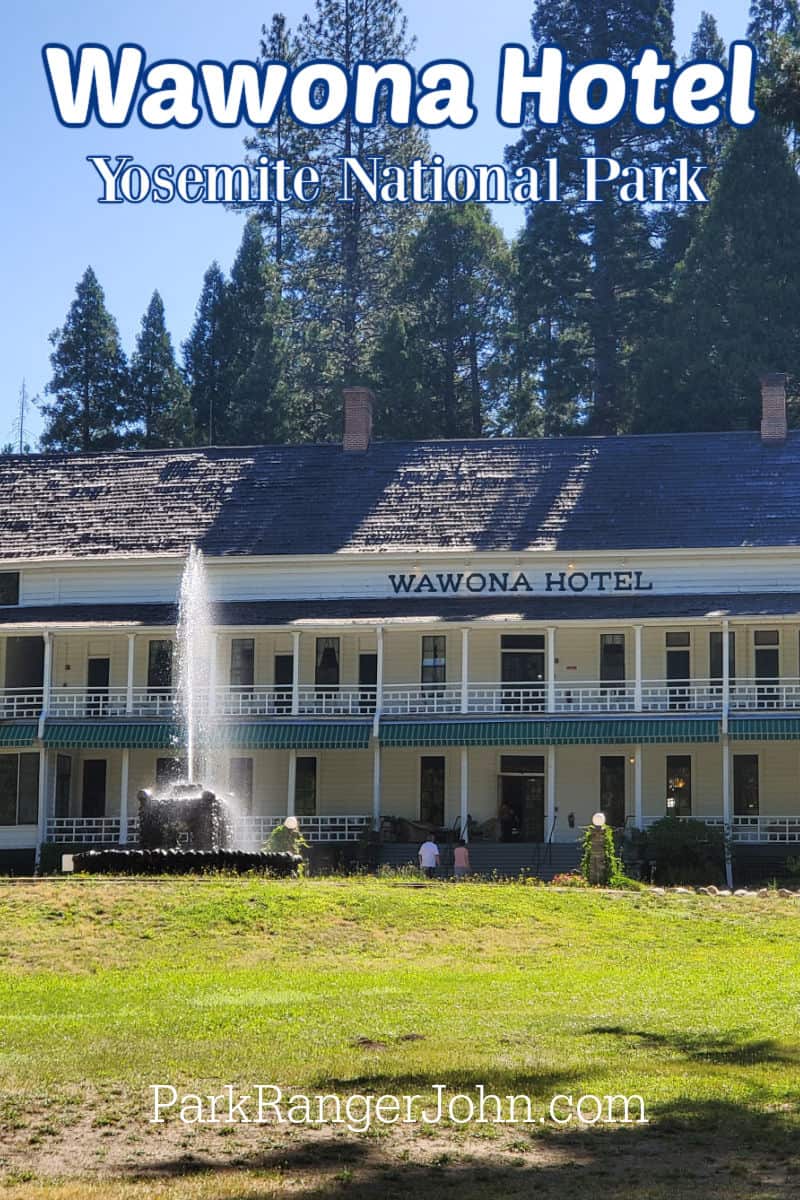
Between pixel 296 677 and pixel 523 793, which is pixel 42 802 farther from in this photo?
pixel 523 793

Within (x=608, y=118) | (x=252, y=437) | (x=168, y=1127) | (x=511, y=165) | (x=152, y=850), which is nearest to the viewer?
(x=168, y=1127)

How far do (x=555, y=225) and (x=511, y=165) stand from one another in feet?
15.4

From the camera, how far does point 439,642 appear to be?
157 feet

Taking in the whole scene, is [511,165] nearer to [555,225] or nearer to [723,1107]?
[555,225]

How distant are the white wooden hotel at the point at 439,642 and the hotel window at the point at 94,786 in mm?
65

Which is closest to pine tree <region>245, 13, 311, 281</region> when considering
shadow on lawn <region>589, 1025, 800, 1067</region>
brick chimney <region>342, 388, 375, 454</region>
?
brick chimney <region>342, 388, 375, 454</region>

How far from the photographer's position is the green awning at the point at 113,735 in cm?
4447

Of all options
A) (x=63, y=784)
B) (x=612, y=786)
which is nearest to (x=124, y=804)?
(x=63, y=784)

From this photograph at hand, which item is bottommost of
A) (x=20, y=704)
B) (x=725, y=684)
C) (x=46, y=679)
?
(x=20, y=704)

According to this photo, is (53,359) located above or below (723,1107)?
above

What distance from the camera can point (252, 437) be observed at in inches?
2886

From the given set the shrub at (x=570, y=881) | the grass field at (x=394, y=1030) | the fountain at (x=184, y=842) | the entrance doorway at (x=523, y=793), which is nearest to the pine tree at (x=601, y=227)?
the entrance doorway at (x=523, y=793)

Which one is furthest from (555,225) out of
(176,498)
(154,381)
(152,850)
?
(152,850)

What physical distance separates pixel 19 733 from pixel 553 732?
522 inches
